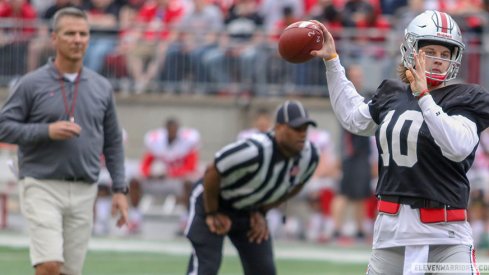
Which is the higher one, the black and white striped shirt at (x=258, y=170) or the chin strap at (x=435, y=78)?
the chin strap at (x=435, y=78)

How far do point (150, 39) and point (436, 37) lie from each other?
11.6m

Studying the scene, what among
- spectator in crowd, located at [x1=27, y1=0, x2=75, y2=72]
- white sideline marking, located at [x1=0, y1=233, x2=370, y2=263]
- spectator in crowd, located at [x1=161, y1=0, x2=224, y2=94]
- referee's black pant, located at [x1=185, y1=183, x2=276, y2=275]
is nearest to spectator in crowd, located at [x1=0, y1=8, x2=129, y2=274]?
referee's black pant, located at [x1=185, y1=183, x2=276, y2=275]

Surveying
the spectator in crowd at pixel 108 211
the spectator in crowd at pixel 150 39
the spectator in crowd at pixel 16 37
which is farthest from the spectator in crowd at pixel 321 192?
the spectator in crowd at pixel 16 37

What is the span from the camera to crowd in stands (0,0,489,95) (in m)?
16.8

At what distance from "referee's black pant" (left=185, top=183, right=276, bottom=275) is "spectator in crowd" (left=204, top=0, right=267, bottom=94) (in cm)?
871

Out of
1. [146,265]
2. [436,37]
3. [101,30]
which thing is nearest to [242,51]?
[101,30]

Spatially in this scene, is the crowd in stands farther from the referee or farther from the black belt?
the black belt

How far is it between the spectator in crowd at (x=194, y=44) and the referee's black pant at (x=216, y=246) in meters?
8.88

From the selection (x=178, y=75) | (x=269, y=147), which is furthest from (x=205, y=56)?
(x=269, y=147)

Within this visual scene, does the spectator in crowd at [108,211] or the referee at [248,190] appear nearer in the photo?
the referee at [248,190]

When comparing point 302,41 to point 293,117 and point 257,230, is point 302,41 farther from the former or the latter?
point 257,230

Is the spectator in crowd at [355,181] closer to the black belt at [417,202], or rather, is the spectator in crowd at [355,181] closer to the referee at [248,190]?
the referee at [248,190]

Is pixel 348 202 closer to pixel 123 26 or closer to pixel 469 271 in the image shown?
pixel 123 26

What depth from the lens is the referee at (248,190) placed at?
811 cm
